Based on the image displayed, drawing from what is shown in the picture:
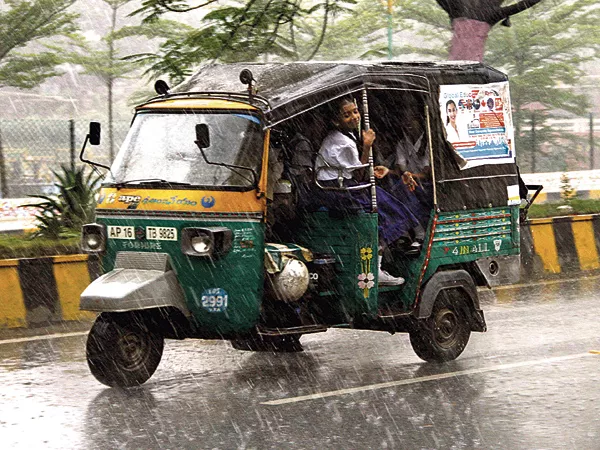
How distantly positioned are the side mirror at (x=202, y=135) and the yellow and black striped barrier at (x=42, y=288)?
392cm

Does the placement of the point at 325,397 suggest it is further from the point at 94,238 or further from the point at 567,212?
the point at 567,212

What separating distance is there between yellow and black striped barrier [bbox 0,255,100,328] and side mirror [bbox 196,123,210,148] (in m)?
3.92

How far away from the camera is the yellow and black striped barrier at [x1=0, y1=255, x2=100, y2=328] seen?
11.3 meters

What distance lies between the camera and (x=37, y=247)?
1299 centimetres

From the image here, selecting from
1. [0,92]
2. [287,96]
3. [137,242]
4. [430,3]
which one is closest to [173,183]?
[137,242]

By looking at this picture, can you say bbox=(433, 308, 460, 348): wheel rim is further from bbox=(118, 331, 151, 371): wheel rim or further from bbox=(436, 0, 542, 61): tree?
bbox=(436, 0, 542, 61): tree

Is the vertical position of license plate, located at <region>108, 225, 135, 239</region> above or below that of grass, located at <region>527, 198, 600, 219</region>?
above

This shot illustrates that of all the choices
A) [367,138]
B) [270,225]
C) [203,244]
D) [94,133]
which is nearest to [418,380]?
[270,225]

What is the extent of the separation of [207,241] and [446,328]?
2.50 metres

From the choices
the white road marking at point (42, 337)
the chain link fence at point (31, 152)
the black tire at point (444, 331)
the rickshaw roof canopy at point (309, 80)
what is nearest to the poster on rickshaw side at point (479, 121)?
the rickshaw roof canopy at point (309, 80)

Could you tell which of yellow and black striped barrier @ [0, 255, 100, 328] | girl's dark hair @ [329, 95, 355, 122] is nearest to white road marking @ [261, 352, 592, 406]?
girl's dark hair @ [329, 95, 355, 122]

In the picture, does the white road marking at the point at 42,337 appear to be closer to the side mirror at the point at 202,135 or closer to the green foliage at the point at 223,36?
the side mirror at the point at 202,135

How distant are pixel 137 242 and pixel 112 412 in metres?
1.38

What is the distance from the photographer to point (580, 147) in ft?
115
